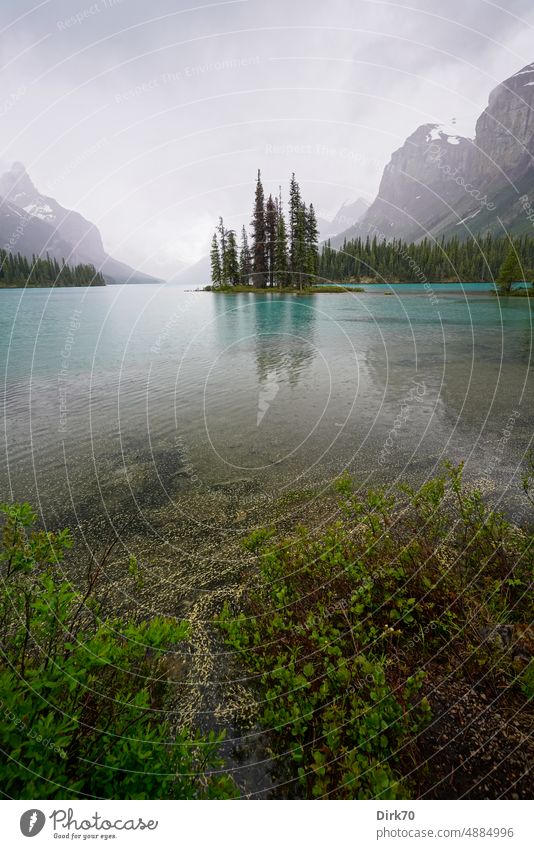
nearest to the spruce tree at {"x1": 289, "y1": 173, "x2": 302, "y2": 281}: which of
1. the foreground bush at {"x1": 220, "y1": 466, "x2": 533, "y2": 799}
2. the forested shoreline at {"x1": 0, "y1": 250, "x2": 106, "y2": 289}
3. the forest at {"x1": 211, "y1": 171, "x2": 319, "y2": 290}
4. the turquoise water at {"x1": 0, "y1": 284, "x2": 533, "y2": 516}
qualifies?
the forest at {"x1": 211, "y1": 171, "x2": 319, "y2": 290}

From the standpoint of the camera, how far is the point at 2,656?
3.55 meters

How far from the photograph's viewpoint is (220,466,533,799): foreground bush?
132 inches

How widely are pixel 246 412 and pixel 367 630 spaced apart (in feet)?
35.2

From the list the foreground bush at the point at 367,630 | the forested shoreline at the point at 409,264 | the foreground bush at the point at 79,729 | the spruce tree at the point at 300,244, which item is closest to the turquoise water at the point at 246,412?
the foreground bush at the point at 367,630

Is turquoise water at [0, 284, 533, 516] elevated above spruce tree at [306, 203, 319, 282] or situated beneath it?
situated beneath

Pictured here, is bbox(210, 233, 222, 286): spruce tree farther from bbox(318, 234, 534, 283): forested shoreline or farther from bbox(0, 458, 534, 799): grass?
bbox(0, 458, 534, 799): grass

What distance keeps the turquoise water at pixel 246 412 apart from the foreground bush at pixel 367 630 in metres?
3.14

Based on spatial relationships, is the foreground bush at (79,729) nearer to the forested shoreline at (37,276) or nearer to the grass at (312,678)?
the grass at (312,678)

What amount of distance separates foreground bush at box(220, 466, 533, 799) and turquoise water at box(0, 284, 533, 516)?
314 centimetres

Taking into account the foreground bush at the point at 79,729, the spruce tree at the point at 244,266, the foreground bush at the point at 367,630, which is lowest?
the foreground bush at the point at 367,630

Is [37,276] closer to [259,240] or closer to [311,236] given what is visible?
[259,240]

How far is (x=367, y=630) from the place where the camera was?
4.69 metres

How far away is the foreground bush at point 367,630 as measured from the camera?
3.36 meters
